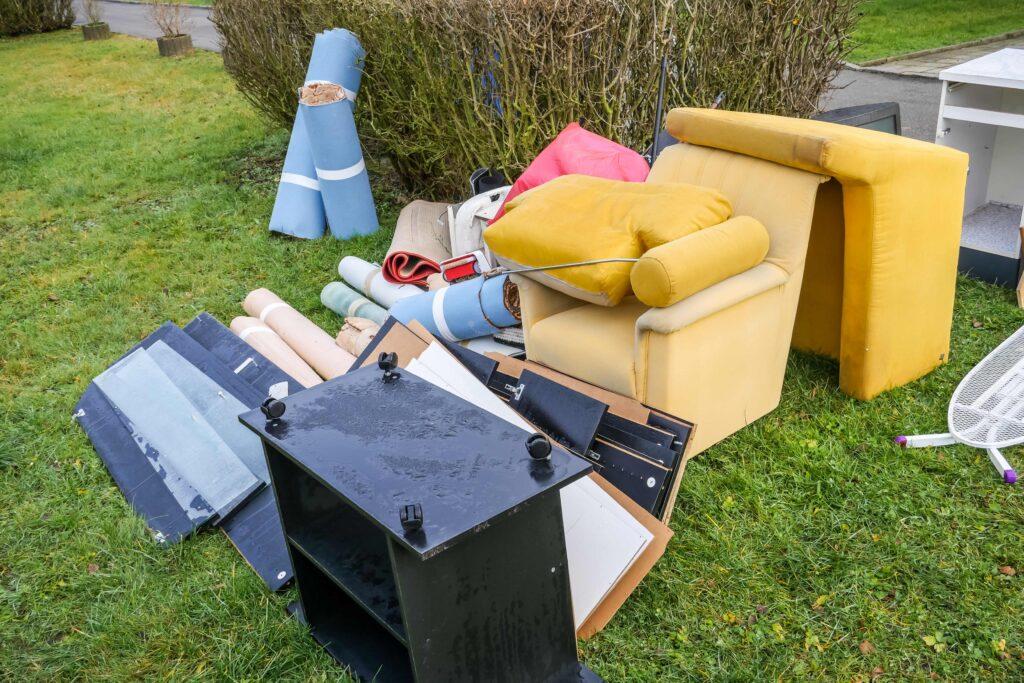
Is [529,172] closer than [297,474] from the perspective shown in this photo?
No

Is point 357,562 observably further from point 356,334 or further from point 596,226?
point 356,334

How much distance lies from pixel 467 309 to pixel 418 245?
131cm

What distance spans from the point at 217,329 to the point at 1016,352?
3653 millimetres

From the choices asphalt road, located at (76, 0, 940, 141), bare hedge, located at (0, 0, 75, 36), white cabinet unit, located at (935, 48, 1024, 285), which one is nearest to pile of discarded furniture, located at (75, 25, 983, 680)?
white cabinet unit, located at (935, 48, 1024, 285)

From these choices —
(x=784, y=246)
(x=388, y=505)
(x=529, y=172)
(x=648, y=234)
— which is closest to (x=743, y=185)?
(x=784, y=246)

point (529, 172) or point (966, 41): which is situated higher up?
point (529, 172)

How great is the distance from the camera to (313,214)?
6074mm

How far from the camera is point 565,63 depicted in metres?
4.80

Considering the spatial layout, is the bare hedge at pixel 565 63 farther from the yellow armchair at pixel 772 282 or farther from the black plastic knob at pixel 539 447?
the black plastic knob at pixel 539 447

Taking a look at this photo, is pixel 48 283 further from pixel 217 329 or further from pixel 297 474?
pixel 297 474

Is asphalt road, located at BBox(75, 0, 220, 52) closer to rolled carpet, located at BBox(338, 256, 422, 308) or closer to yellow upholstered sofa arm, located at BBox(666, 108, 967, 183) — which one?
rolled carpet, located at BBox(338, 256, 422, 308)

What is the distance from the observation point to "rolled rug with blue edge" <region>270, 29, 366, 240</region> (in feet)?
19.2

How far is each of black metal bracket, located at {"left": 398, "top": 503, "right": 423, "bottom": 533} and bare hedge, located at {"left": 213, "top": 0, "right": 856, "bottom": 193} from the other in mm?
3522

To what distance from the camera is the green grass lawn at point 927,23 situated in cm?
1138
